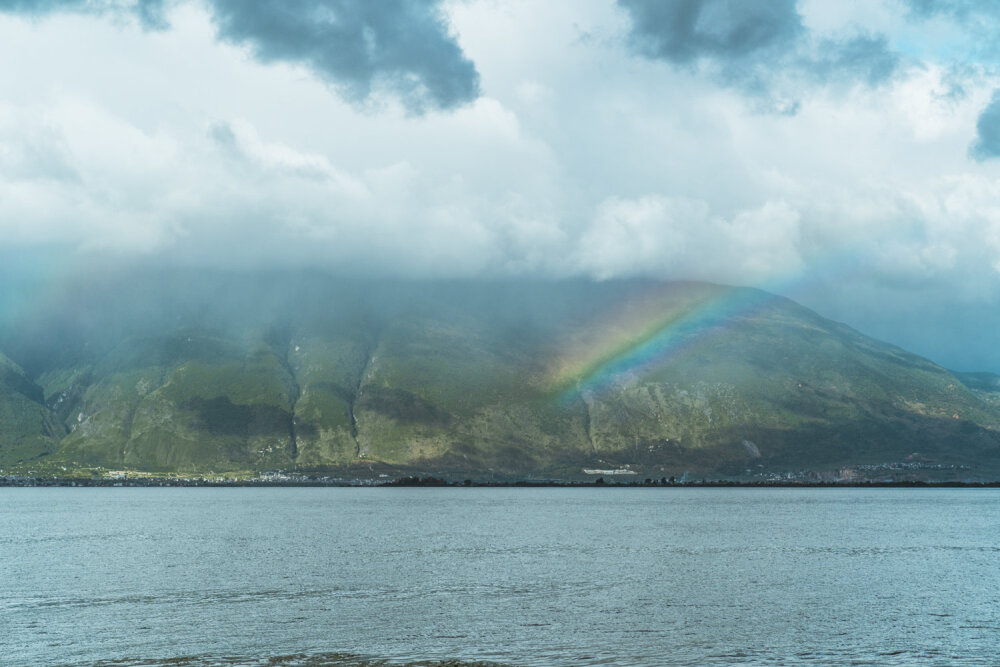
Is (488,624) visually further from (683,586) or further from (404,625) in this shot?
(683,586)

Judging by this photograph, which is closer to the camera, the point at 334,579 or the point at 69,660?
the point at 69,660

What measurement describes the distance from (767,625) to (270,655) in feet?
155

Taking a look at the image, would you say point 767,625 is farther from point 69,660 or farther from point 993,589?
point 69,660

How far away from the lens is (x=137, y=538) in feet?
631

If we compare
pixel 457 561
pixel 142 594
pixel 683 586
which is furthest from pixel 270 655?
pixel 457 561

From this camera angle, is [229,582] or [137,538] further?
[137,538]

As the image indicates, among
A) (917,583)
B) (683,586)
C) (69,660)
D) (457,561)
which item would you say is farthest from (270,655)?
(917,583)

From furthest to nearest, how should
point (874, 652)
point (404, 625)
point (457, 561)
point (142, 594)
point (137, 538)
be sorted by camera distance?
point (137, 538) < point (457, 561) < point (142, 594) < point (404, 625) < point (874, 652)

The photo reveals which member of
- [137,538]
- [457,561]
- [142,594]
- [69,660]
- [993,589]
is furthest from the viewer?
[137,538]

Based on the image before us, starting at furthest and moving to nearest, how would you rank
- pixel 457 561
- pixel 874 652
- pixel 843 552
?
pixel 843 552
pixel 457 561
pixel 874 652

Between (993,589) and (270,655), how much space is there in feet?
301

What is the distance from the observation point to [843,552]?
545 feet

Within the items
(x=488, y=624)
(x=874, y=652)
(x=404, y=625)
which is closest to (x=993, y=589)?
(x=874, y=652)

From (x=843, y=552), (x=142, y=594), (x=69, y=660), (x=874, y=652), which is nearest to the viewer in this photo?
(x=69, y=660)
